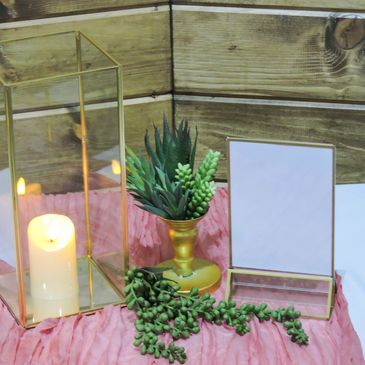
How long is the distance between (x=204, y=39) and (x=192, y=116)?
0.46 feet

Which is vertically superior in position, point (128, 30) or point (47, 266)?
point (128, 30)

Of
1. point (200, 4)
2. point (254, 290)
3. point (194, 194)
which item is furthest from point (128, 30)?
point (254, 290)

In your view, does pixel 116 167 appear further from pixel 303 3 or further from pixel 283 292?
pixel 303 3

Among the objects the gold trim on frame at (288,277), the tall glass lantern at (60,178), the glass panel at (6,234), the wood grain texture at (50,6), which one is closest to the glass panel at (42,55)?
the tall glass lantern at (60,178)

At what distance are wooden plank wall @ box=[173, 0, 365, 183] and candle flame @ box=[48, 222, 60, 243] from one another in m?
0.50

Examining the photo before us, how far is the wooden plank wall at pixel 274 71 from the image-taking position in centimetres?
153

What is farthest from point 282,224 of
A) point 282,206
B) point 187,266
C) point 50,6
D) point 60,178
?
point 50,6

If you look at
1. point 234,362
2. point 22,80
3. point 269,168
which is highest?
point 22,80

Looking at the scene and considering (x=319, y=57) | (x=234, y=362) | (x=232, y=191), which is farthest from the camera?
(x=319, y=57)

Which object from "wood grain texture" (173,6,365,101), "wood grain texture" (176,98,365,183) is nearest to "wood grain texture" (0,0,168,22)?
"wood grain texture" (173,6,365,101)

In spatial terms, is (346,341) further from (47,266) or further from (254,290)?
(47,266)

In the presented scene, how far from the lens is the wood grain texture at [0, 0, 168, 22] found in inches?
57.7

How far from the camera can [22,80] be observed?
118cm

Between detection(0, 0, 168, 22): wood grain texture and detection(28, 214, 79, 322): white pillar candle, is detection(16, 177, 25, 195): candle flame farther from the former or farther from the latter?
detection(0, 0, 168, 22): wood grain texture
